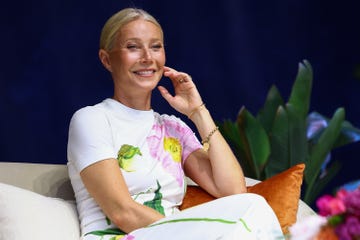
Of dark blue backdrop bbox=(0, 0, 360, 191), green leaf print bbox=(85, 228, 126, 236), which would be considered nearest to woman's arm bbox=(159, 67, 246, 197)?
green leaf print bbox=(85, 228, 126, 236)

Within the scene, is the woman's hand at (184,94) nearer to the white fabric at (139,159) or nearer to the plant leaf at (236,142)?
the white fabric at (139,159)

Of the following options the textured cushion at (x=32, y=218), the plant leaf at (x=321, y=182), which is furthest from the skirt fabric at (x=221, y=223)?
the plant leaf at (x=321, y=182)

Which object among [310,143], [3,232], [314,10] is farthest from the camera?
[314,10]

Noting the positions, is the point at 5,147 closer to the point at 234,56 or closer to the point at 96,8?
the point at 96,8

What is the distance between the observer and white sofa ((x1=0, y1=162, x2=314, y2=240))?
1.85 m

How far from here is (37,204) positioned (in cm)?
194

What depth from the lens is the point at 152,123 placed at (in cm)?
221

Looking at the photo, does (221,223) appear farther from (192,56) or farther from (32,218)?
(192,56)

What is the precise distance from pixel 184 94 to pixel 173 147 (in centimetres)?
21

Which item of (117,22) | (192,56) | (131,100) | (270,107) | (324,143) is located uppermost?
(117,22)

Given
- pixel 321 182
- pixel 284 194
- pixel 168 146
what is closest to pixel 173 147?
pixel 168 146

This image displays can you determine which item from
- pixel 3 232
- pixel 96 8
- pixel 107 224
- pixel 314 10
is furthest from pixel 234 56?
pixel 3 232

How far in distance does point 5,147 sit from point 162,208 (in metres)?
1.22

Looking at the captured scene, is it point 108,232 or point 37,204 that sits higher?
point 37,204
